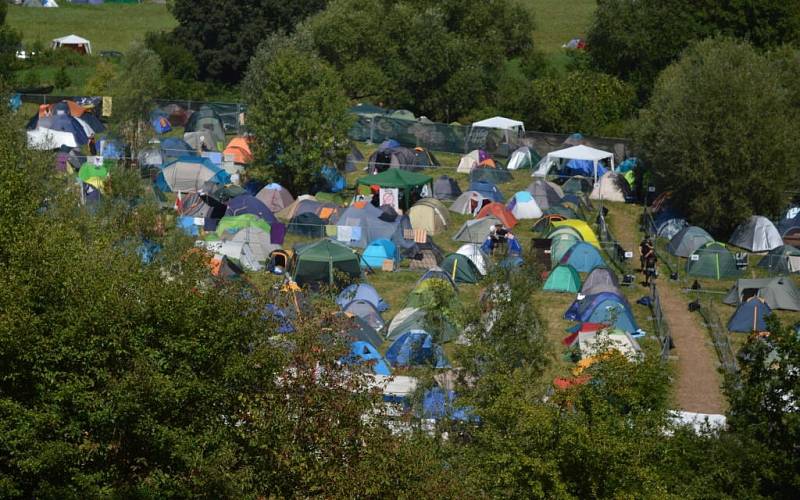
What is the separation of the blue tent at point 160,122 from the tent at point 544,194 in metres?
15.3

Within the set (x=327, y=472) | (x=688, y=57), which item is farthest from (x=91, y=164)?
(x=327, y=472)

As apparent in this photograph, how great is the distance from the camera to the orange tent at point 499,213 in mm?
33344

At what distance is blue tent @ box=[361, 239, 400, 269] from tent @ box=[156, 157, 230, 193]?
26.3 ft

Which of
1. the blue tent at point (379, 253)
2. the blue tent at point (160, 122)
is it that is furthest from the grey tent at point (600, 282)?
the blue tent at point (160, 122)

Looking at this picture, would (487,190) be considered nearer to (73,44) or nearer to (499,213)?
(499,213)

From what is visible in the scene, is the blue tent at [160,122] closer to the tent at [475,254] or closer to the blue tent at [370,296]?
the tent at [475,254]

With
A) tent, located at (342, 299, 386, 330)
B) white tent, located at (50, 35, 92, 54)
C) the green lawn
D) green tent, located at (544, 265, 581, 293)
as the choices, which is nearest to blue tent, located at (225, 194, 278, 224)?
tent, located at (342, 299, 386, 330)

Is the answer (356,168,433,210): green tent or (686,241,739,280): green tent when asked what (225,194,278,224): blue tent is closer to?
(356,168,433,210): green tent

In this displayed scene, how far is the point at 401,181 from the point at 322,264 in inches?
299

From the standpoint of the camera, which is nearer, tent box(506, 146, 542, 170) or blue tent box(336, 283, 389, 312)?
blue tent box(336, 283, 389, 312)

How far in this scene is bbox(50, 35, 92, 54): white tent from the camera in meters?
61.0

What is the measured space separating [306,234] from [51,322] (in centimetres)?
1725

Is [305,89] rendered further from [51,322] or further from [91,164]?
[51,322]

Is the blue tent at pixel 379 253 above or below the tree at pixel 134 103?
below
